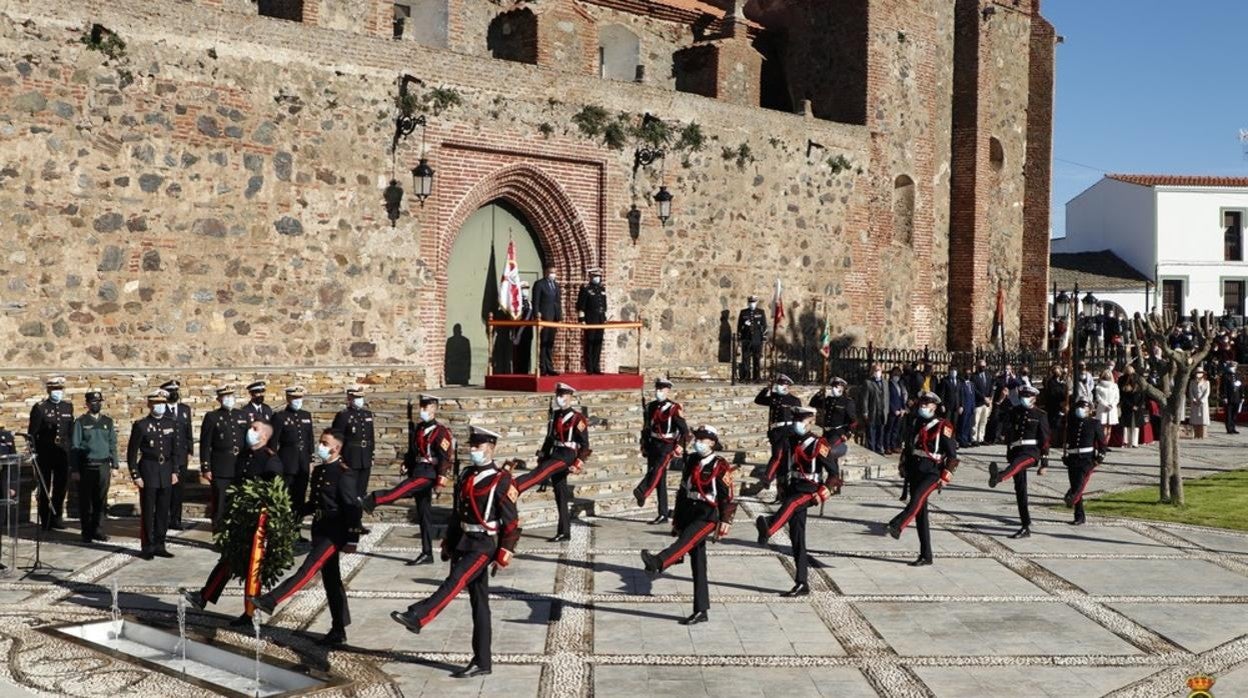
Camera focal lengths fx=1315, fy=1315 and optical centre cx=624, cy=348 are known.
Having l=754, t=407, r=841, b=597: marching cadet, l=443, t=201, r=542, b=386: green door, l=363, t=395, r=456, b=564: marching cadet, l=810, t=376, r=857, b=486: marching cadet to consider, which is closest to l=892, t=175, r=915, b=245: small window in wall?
l=443, t=201, r=542, b=386: green door

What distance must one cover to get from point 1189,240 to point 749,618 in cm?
3941

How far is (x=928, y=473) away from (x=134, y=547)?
804 cm

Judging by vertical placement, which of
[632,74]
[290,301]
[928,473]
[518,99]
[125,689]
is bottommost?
[125,689]

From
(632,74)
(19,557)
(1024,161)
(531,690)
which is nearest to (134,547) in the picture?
(19,557)

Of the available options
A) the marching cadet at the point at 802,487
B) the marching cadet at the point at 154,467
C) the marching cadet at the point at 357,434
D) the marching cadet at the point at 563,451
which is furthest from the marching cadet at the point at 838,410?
the marching cadet at the point at 154,467

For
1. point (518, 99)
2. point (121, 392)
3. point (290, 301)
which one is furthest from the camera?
point (518, 99)

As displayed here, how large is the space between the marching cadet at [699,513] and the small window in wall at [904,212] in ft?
58.3

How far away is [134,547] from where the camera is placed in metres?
13.3

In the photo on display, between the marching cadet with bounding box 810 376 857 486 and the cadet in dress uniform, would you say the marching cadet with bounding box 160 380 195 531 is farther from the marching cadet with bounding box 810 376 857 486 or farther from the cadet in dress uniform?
the cadet in dress uniform

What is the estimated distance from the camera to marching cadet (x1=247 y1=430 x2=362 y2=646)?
31.0ft

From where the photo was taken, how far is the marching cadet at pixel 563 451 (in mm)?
13625

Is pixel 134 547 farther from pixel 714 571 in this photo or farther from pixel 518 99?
pixel 518 99

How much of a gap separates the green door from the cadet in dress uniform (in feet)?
30.7

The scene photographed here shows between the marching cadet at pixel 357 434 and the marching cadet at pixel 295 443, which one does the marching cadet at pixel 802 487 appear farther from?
the marching cadet at pixel 295 443
